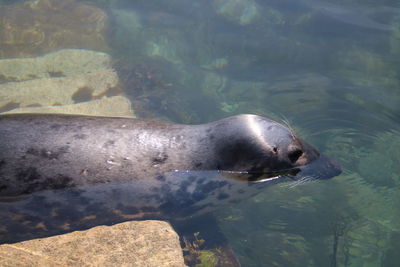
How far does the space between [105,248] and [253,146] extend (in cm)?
163

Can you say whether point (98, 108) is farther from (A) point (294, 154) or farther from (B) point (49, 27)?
(B) point (49, 27)

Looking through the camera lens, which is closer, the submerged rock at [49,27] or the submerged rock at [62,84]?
the submerged rock at [62,84]

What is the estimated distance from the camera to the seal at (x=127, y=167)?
2857 millimetres

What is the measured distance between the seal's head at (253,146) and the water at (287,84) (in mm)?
578

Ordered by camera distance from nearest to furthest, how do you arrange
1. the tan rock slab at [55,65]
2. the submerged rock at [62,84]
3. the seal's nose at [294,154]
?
the seal's nose at [294,154], the submerged rock at [62,84], the tan rock slab at [55,65]

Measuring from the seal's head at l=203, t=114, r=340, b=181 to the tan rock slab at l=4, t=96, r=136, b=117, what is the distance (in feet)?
7.60

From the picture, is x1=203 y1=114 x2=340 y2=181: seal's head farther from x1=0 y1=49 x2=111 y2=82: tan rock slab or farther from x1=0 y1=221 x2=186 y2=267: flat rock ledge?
x1=0 y1=49 x2=111 y2=82: tan rock slab

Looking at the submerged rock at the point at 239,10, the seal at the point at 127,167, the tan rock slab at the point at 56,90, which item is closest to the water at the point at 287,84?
the submerged rock at the point at 239,10

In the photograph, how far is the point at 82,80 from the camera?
257 inches

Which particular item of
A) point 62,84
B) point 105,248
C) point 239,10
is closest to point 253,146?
point 105,248

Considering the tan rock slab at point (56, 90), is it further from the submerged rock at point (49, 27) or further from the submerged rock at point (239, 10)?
the submerged rock at point (239, 10)

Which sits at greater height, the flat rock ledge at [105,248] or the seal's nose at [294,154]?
the seal's nose at [294,154]

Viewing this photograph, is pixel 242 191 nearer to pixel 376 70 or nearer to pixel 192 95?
pixel 192 95

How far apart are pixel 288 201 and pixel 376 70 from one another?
12.0 ft
